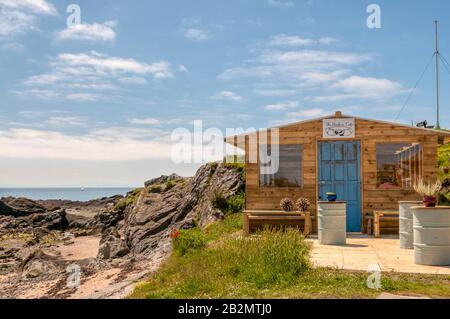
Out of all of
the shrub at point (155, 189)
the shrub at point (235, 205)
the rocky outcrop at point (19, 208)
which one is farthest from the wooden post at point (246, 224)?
the rocky outcrop at point (19, 208)

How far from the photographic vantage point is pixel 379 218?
46.4ft

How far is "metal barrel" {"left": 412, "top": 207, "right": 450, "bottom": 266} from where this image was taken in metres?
8.83

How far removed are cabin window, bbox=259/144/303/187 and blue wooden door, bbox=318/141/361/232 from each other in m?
0.71

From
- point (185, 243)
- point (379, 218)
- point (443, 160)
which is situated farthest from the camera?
point (443, 160)

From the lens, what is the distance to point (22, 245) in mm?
32000

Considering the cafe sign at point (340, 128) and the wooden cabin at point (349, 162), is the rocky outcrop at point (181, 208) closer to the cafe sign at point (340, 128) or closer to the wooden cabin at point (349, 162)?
the wooden cabin at point (349, 162)

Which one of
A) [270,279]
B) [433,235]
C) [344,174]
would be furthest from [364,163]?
[270,279]

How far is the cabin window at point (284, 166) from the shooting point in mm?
15211

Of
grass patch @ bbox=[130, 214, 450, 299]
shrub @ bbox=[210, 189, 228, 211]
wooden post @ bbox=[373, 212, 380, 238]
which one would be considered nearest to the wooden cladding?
Result: wooden post @ bbox=[373, 212, 380, 238]

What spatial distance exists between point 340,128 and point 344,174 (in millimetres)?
1504

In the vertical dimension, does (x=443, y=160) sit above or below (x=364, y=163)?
above
